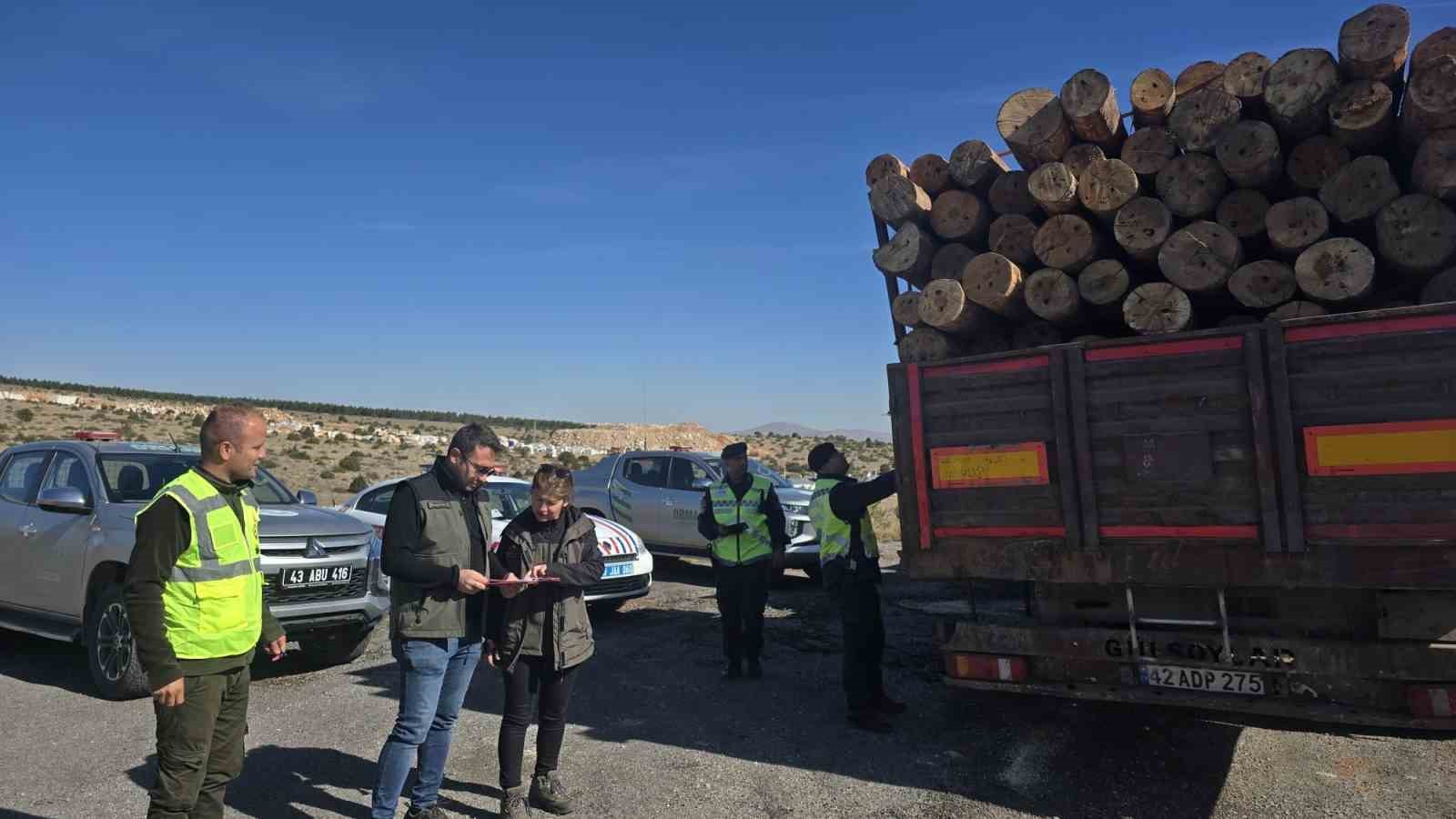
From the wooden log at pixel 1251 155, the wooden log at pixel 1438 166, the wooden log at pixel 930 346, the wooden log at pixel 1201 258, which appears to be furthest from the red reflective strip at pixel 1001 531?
the wooden log at pixel 1438 166

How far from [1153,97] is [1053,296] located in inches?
48.8

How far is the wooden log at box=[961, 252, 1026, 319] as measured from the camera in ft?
17.0

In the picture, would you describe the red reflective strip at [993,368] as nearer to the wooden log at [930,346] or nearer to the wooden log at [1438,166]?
the wooden log at [930,346]

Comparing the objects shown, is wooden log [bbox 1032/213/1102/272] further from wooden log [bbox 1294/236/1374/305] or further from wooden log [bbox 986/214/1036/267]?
wooden log [bbox 1294/236/1374/305]

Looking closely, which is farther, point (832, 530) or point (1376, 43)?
point (832, 530)

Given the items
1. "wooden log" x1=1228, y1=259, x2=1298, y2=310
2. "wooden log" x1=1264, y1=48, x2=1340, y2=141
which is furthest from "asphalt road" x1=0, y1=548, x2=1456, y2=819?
"wooden log" x1=1264, y1=48, x2=1340, y2=141

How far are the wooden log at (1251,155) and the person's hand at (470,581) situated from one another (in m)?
4.13

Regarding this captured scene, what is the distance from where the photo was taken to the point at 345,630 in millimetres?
7492

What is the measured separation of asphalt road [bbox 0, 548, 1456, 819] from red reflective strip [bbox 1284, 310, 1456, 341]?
196 cm

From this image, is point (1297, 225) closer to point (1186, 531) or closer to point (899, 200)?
point (1186, 531)

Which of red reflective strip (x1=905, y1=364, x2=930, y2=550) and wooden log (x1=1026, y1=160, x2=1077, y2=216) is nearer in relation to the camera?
red reflective strip (x1=905, y1=364, x2=930, y2=550)

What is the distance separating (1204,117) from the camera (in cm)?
502

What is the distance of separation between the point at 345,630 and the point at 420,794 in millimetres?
3710

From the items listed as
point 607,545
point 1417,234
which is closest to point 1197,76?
point 1417,234
